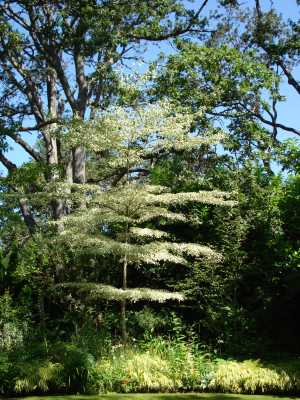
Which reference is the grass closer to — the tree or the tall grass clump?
the tall grass clump

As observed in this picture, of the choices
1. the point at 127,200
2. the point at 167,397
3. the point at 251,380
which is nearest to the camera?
the point at 167,397

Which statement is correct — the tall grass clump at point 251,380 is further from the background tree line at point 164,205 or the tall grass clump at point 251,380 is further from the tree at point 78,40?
the tree at point 78,40

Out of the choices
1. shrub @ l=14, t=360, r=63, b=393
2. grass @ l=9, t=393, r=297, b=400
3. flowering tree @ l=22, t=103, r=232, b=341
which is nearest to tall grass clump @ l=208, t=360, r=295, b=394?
grass @ l=9, t=393, r=297, b=400

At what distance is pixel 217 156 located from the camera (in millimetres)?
10383

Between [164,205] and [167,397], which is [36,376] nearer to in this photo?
[167,397]

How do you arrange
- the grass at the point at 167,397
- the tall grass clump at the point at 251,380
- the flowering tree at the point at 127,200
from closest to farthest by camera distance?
the grass at the point at 167,397
the tall grass clump at the point at 251,380
the flowering tree at the point at 127,200

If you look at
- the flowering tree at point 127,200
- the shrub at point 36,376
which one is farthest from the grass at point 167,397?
the flowering tree at point 127,200

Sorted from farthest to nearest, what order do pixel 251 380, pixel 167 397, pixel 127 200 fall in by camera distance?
1. pixel 127 200
2. pixel 251 380
3. pixel 167 397

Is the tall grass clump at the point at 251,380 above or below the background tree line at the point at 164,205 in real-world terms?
below

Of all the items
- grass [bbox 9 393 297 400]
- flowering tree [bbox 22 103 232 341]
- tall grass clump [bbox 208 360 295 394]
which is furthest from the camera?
flowering tree [bbox 22 103 232 341]

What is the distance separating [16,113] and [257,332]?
10873 millimetres

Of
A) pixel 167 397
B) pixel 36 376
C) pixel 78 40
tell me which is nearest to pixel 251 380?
pixel 167 397

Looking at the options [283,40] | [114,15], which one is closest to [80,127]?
[114,15]

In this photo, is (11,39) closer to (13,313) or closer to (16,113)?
(16,113)
